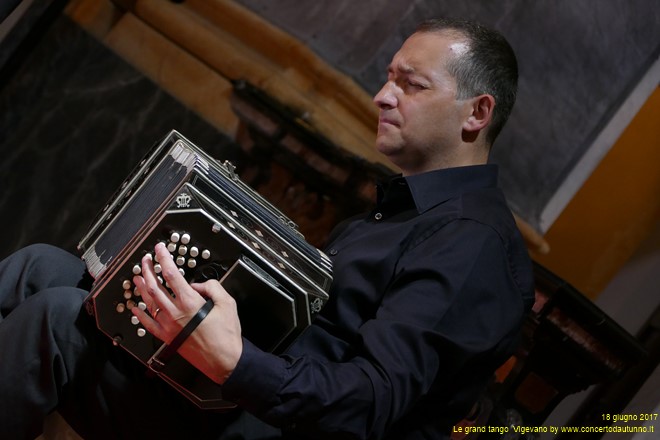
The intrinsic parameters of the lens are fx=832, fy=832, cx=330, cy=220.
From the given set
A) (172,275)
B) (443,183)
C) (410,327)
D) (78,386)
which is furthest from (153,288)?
(443,183)

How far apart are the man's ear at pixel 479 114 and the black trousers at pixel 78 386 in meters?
0.75

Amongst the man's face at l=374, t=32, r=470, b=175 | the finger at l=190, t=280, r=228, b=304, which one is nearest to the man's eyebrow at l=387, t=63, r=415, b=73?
the man's face at l=374, t=32, r=470, b=175

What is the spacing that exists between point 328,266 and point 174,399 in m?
0.37

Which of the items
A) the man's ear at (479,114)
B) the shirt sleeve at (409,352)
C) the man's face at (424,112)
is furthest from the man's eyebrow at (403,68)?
the shirt sleeve at (409,352)

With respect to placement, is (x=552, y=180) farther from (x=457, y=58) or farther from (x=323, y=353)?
(x=323, y=353)

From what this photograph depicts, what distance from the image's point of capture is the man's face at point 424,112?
1733mm

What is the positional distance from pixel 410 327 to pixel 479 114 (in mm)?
624

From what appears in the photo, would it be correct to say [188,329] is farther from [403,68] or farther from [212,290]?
[403,68]

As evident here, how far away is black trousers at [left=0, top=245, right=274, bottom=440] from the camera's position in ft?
4.59

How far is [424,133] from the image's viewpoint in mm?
1737

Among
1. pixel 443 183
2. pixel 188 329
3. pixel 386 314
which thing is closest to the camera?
pixel 188 329

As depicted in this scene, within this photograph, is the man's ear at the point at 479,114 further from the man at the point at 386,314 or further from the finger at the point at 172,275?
the finger at the point at 172,275

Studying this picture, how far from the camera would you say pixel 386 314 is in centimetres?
138

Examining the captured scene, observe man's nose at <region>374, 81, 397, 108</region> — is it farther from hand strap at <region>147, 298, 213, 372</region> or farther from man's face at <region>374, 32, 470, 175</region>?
hand strap at <region>147, 298, 213, 372</region>
